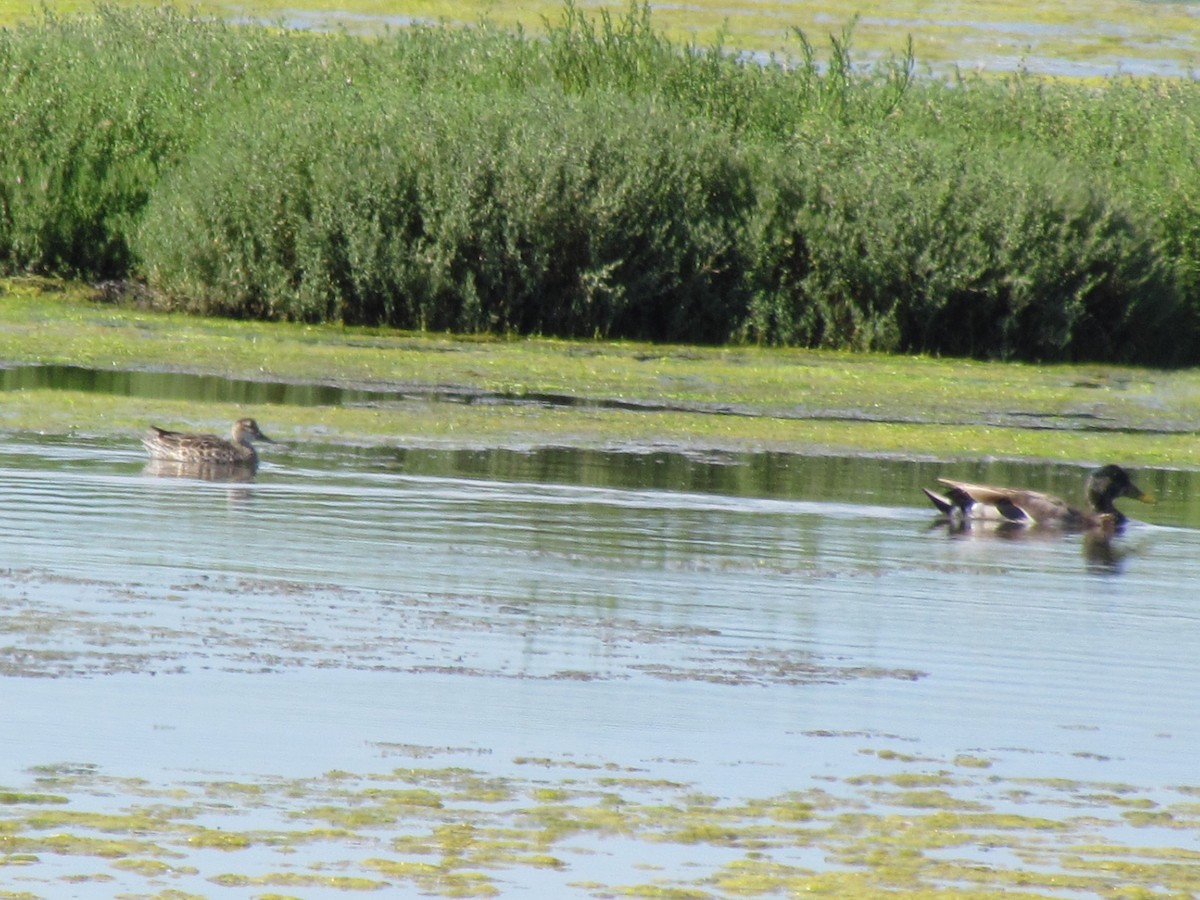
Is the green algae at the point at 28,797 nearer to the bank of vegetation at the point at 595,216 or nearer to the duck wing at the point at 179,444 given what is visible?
the duck wing at the point at 179,444

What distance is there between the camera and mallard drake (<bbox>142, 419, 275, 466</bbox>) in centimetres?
1370

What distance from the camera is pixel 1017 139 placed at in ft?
88.2

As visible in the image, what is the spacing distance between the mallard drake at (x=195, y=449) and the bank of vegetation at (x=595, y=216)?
9.28 metres

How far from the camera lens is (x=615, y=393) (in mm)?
19406

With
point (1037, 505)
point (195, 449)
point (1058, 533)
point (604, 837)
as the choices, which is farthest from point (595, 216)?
point (604, 837)

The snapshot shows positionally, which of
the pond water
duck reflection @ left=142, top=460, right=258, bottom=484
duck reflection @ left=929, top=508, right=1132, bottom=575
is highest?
duck reflection @ left=142, top=460, right=258, bottom=484

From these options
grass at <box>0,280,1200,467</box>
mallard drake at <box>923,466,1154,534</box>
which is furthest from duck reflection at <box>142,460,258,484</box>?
mallard drake at <box>923,466,1154,534</box>

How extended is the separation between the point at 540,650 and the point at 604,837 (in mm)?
2485

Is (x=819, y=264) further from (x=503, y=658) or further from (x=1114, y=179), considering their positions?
(x=503, y=658)

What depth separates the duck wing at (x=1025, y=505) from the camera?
→ 44.3 feet

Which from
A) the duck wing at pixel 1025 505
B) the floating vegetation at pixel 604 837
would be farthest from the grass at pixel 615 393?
the floating vegetation at pixel 604 837

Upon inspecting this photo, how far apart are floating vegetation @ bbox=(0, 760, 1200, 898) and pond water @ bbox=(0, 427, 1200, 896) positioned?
3 cm

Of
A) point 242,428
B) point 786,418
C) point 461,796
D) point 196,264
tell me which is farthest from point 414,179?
point 461,796

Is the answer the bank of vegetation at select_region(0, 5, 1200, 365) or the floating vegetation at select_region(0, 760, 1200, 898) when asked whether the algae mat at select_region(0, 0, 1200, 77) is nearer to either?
the bank of vegetation at select_region(0, 5, 1200, 365)
